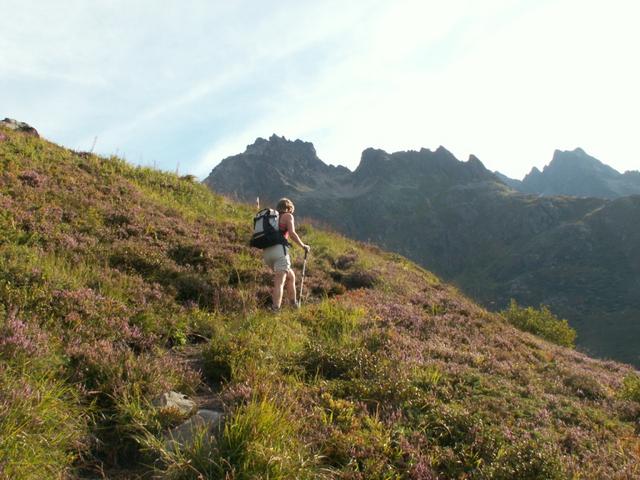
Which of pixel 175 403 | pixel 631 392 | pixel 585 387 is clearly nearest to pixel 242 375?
pixel 175 403

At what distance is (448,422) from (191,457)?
3.22m

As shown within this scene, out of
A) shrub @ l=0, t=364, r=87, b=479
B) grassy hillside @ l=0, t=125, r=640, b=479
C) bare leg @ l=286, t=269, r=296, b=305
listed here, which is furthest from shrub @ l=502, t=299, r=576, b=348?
shrub @ l=0, t=364, r=87, b=479

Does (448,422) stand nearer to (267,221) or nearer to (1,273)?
(267,221)

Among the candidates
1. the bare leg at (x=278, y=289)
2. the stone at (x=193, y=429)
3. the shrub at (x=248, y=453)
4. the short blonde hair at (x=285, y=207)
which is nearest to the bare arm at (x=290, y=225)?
the short blonde hair at (x=285, y=207)

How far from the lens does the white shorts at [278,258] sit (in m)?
9.95

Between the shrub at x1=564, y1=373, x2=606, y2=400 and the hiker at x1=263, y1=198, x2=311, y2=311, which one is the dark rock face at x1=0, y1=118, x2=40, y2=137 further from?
the shrub at x1=564, y1=373, x2=606, y2=400

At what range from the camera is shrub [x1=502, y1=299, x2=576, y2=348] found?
22031 mm

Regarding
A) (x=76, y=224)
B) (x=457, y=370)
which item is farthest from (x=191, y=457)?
(x=76, y=224)

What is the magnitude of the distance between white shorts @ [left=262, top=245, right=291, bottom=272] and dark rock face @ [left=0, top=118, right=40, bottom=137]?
42.8 feet

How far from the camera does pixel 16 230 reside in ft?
31.0

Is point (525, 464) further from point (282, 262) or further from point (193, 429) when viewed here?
point (282, 262)

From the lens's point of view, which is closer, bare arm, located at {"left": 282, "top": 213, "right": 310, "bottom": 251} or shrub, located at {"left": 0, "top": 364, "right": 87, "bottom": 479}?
shrub, located at {"left": 0, "top": 364, "right": 87, "bottom": 479}

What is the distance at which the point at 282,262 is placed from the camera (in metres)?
9.97

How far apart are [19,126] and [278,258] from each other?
14871 mm
